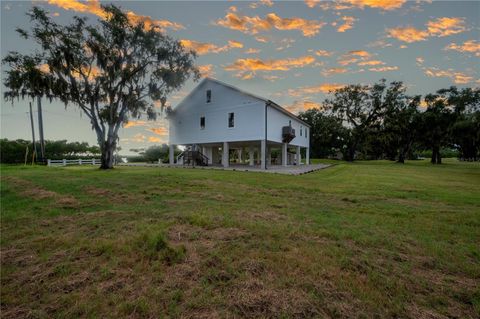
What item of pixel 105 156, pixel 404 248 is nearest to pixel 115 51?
pixel 105 156

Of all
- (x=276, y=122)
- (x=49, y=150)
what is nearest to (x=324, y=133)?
(x=276, y=122)

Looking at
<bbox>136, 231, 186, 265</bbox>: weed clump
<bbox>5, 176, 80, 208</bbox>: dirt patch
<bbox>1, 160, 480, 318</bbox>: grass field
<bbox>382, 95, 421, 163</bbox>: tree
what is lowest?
<bbox>1, 160, 480, 318</bbox>: grass field

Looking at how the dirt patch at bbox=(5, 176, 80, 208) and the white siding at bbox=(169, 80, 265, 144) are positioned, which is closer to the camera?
the dirt patch at bbox=(5, 176, 80, 208)

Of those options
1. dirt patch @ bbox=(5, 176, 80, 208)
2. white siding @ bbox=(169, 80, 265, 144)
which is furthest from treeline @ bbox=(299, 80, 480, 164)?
dirt patch @ bbox=(5, 176, 80, 208)

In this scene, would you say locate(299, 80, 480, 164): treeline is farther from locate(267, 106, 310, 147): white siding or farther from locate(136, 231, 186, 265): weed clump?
locate(136, 231, 186, 265): weed clump

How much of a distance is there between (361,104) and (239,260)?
42.9m

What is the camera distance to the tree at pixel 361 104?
123 feet

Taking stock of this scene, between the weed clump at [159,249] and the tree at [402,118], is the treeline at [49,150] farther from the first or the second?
the tree at [402,118]

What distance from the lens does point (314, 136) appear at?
4594cm

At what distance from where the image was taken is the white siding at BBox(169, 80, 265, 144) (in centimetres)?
2097

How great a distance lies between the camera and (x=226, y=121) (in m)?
22.7

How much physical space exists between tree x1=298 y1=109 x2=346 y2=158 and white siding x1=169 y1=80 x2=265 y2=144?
2486 cm

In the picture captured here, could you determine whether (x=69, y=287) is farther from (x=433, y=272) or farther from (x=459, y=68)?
(x=459, y=68)

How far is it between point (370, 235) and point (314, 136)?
43879mm
